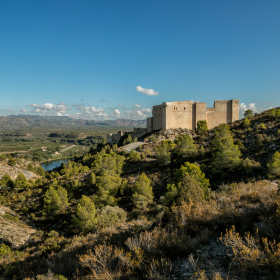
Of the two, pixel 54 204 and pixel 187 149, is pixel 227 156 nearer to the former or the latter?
pixel 187 149

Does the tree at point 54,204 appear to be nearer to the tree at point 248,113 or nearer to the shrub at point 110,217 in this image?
the shrub at point 110,217

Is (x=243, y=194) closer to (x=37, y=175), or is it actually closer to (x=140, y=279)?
(x=140, y=279)

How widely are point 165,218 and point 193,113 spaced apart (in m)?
29.1

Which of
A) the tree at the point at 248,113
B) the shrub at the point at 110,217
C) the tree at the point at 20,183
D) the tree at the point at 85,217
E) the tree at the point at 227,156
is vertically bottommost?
the tree at the point at 20,183

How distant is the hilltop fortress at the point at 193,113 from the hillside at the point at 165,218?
213cm

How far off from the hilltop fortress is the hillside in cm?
213

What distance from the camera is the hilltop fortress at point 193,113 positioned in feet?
103

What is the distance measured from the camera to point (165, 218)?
6.68 m

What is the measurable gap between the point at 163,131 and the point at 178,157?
38.5ft

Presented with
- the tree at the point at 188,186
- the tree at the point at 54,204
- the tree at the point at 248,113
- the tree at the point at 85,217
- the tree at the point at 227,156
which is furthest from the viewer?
the tree at the point at 248,113

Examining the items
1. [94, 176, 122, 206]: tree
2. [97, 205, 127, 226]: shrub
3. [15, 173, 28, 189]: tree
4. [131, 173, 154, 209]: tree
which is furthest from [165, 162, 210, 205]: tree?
[15, 173, 28, 189]: tree

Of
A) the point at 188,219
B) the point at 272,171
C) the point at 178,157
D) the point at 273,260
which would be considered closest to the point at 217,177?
the point at 272,171

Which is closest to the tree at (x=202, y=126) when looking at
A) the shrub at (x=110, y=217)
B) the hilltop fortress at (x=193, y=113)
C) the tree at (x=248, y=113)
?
the hilltop fortress at (x=193, y=113)

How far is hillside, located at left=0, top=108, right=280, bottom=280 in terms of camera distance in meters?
3.19
